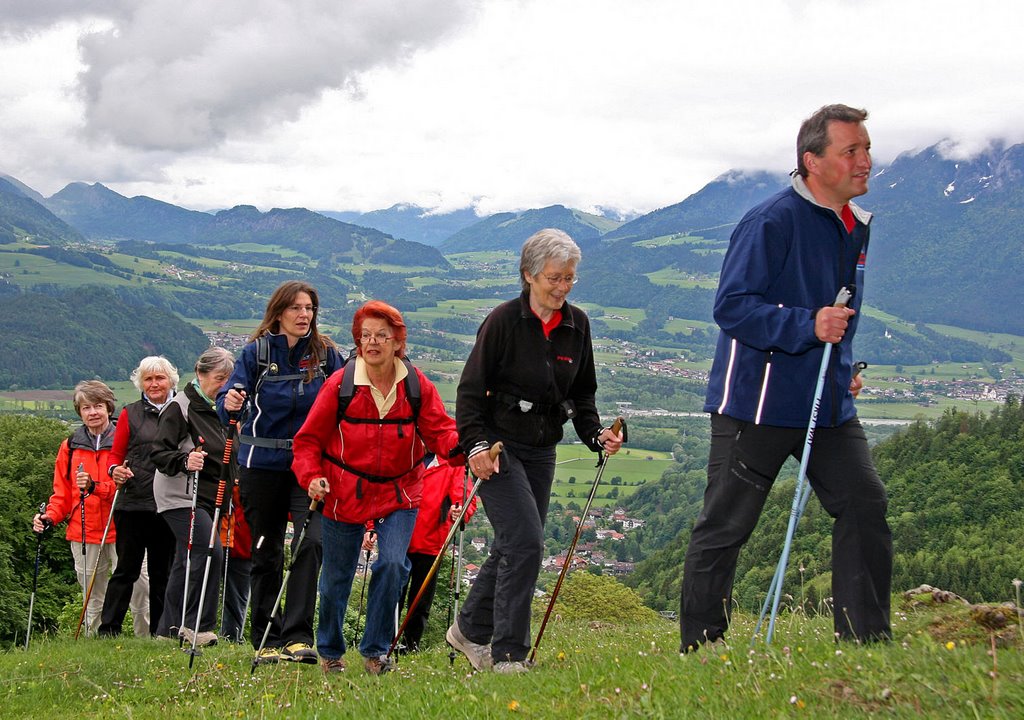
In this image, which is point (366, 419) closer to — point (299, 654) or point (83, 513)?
point (299, 654)

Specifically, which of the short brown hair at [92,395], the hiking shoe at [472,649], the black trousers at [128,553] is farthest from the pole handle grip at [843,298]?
the short brown hair at [92,395]

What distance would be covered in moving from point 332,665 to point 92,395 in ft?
16.9

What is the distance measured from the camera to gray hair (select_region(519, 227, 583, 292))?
20.1ft

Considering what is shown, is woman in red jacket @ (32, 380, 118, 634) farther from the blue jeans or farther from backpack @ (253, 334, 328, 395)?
the blue jeans

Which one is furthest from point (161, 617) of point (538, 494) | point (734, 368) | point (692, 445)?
point (692, 445)

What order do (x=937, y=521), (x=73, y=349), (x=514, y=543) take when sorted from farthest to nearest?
1. (x=73, y=349)
2. (x=937, y=521)
3. (x=514, y=543)

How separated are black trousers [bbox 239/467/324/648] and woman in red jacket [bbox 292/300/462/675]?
0.50 m

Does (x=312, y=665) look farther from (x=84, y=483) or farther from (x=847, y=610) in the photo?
(x=84, y=483)

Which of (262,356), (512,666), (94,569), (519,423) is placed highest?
(262,356)

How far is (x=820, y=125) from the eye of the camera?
529 cm

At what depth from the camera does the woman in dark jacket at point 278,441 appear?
289 inches

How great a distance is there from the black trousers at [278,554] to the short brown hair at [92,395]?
364 cm

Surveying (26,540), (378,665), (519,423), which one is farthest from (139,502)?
(26,540)

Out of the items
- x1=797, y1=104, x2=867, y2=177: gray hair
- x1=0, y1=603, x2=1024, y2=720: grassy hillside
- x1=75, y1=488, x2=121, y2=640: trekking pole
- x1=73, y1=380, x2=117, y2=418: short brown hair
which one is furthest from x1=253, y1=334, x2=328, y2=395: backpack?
x1=797, y1=104, x2=867, y2=177: gray hair
